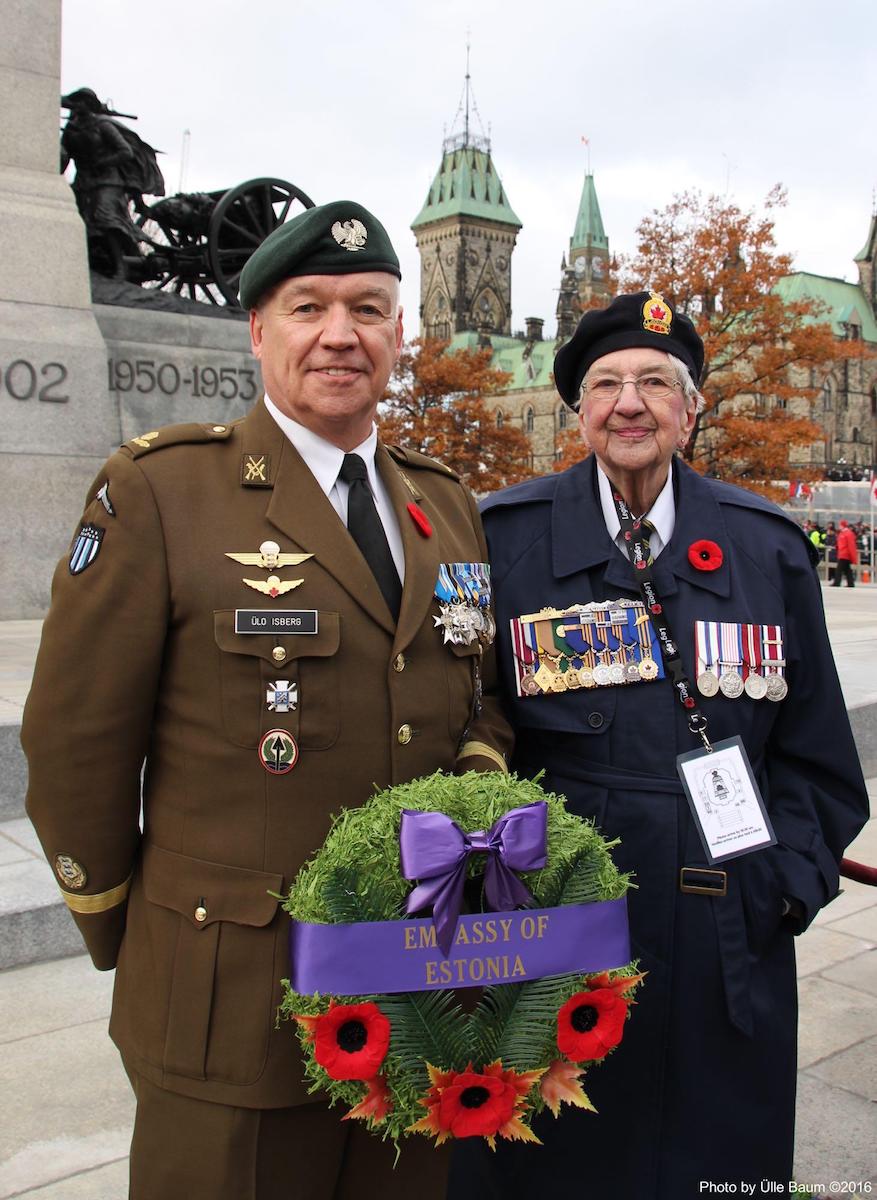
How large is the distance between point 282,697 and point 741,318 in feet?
83.0

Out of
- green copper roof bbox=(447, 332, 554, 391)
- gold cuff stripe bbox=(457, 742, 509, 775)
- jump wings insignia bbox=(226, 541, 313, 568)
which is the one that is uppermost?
green copper roof bbox=(447, 332, 554, 391)

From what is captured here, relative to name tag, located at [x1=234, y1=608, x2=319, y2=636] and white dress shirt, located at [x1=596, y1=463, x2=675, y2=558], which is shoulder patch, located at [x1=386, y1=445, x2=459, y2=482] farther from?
name tag, located at [x1=234, y1=608, x2=319, y2=636]

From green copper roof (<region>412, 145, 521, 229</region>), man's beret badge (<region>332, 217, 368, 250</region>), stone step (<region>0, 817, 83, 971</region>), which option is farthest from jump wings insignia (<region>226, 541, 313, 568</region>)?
green copper roof (<region>412, 145, 521, 229</region>)

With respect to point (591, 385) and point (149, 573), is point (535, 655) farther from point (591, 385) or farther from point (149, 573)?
point (149, 573)

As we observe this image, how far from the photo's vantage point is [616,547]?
250 centimetres

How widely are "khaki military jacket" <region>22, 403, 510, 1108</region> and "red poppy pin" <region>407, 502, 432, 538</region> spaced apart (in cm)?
20

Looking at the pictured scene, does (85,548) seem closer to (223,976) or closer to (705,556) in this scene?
(223,976)

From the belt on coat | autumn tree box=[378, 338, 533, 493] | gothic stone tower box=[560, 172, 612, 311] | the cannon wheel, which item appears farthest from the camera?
gothic stone tower box=[560, 172, 612, 311]

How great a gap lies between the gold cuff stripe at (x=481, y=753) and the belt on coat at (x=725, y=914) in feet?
1.14

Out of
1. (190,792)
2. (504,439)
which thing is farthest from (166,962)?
(504,439)

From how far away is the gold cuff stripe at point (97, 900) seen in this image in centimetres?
196

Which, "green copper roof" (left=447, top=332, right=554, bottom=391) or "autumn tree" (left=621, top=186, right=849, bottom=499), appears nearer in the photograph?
"autumn tree" (left=621, top=186, right=849, bottom=499)

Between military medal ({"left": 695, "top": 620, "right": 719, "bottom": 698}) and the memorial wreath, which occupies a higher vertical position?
military medal ({"left": 695, "top": 620, "right": 719, "bottom": 698})

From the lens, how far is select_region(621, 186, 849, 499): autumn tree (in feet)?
80.9
